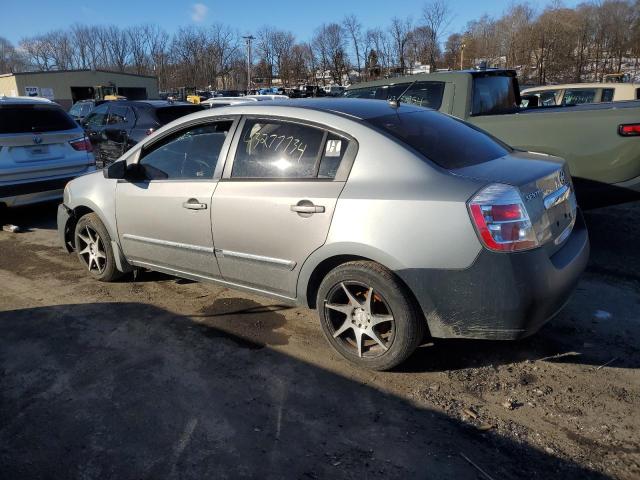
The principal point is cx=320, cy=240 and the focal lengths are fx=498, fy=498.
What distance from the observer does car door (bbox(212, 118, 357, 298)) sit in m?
3.19

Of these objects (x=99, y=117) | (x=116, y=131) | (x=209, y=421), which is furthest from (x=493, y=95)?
(x=99, y=117)

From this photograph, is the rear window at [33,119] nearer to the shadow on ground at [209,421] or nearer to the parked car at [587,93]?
the shadow on ground at [209,421]

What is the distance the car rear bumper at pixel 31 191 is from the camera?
6508mm

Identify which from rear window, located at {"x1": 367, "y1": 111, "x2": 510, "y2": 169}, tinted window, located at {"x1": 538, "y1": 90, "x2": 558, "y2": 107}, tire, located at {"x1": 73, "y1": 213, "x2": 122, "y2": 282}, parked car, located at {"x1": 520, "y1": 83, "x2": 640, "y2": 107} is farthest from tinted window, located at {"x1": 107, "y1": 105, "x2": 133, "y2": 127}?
tinted window, located at {"x1": 538, "y1": 90, "x2": 558, "y2": 107}

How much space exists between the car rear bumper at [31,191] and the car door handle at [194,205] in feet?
13.1

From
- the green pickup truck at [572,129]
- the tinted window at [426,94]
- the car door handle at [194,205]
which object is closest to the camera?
the car door handle at [194,205]

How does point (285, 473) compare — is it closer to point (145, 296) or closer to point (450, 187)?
point (450, 187)

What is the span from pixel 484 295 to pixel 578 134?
3045mm

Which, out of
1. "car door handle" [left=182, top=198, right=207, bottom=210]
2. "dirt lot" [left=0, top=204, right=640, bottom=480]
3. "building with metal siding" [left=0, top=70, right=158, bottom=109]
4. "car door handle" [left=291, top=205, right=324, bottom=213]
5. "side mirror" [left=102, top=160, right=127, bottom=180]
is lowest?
"dirt lot" [left=0, top=204, right=640, bottom=480]

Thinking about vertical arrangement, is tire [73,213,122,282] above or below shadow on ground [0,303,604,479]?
above

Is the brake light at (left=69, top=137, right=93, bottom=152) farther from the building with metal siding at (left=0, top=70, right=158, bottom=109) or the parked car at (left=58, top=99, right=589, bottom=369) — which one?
the building with metal siding at (left=0, top=70, right=158, bottom=109)

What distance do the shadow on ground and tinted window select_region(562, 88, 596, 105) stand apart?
960 cm

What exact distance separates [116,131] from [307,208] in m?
8.42

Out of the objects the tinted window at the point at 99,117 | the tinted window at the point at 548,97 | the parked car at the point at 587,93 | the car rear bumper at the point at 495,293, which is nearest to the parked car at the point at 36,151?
Result: the tinted window at the point at 99,117
